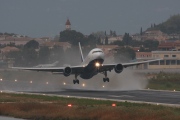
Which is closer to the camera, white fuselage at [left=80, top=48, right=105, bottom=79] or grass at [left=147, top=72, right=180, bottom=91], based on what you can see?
white fuselage at [left=80, top=48, right=105, bottom=79]

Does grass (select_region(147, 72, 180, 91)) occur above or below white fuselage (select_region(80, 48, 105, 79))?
below

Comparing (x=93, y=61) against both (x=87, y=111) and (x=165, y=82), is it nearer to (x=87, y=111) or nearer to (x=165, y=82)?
(x=165, y=82)

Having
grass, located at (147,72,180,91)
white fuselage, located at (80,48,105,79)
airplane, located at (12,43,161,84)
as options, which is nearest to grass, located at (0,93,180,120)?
white fuselage, located at (80,48,105,79)

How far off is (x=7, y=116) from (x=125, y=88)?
38145 mm

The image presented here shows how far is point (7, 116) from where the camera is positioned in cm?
5334

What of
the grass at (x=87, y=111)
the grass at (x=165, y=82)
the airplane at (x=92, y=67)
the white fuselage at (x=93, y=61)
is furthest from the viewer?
the grass at (x=165, y=82)

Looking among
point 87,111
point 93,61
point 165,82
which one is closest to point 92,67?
point 93,61

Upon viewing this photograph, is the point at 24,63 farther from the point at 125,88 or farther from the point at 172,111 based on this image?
the point at 172,111

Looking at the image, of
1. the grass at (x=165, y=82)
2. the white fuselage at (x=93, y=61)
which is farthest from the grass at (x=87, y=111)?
the grass at (x=165, y=82)

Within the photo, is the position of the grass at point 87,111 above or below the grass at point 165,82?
below

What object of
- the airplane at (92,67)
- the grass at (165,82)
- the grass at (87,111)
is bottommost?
the grass at (87,111)

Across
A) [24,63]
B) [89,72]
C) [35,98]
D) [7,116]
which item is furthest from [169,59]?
[7,116]

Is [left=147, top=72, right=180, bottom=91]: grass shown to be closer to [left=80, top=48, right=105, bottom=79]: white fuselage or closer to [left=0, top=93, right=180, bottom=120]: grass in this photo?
[left=80, top=48, right=105, bottom=79]: white fuselage

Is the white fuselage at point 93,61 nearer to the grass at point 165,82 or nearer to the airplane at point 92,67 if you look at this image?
the airplane at point 92,67
